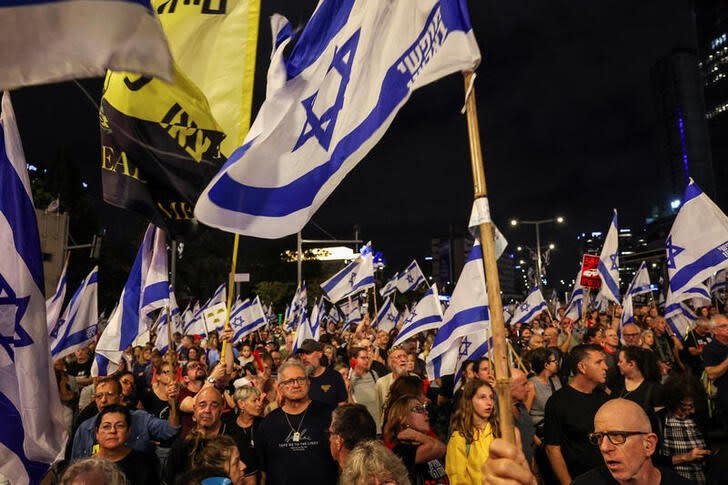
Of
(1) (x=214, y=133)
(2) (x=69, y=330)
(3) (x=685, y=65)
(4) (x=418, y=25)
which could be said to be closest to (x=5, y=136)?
(1) (x=214, y=133)

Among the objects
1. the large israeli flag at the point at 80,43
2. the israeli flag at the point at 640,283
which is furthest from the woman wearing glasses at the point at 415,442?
the israeli flag at the point at 640,283

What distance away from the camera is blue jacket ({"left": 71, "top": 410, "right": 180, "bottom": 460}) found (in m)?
5.23

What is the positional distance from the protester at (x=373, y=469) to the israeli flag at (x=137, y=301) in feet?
12.5

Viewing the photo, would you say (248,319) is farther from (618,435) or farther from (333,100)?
(618,435)

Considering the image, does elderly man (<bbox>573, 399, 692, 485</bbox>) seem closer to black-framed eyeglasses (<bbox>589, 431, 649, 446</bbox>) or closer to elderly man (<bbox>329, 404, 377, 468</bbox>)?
black-framed eyeglasses (<bbox>589, 431, 649, 446</bbox>)

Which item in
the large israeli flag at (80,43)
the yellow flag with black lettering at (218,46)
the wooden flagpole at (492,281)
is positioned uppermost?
the yellow flag with black lettering at (218,46)

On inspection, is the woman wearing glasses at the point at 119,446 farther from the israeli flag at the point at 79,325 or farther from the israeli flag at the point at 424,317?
the israeli flag at the point at 424,317

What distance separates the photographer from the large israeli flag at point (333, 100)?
11.2 feet

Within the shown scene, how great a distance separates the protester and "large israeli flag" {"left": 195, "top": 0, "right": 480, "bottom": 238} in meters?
1.34

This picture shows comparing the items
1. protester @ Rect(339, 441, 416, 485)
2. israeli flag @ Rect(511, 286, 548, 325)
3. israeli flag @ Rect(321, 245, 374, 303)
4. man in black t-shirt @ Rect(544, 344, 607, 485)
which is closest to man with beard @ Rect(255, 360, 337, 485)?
protester @ Rect(339, 441, 416, 485)

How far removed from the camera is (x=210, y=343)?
632 inches

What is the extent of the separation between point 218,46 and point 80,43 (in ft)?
12.2

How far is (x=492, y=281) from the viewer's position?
267 centimetres

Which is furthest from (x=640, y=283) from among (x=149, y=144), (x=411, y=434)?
(x=149, y=144)
